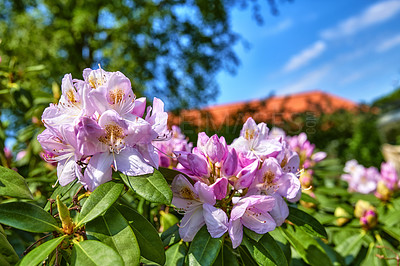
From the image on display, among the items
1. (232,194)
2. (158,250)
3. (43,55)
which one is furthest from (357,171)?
(43,55)

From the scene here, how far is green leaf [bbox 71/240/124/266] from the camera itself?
2.26 ft

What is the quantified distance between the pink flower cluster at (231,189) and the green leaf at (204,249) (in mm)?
20

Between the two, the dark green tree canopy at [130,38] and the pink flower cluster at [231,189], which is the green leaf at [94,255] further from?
the dark green tree canopy at [130,38]

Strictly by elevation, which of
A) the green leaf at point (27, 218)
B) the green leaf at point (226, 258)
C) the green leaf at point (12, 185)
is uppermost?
the green leaf at point (12, 185)

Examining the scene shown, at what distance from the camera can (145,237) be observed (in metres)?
0.83

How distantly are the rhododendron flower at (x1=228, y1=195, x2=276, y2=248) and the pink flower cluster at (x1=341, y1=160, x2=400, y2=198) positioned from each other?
1.55m

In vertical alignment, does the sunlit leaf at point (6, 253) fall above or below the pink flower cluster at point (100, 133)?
below

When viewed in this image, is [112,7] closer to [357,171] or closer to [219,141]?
[357,171]

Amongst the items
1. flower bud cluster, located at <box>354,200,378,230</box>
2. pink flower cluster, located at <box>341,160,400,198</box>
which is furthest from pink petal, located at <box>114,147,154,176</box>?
pink flower cluster, located at <box>341,160,400,198</box>

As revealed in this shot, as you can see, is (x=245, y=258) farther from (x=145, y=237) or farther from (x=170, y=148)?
(x=170, y=148)

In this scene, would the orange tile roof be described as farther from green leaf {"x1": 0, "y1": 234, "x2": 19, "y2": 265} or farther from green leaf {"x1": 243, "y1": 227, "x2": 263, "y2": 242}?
green leaf {"x1": 0, "y1": 234, "x2": 19, "y2": 265}

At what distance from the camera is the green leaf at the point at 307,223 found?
103 cm

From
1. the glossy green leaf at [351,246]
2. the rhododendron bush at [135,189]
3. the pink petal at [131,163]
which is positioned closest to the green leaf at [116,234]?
the rhododendron bush at [135,189]

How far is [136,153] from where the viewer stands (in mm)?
818
